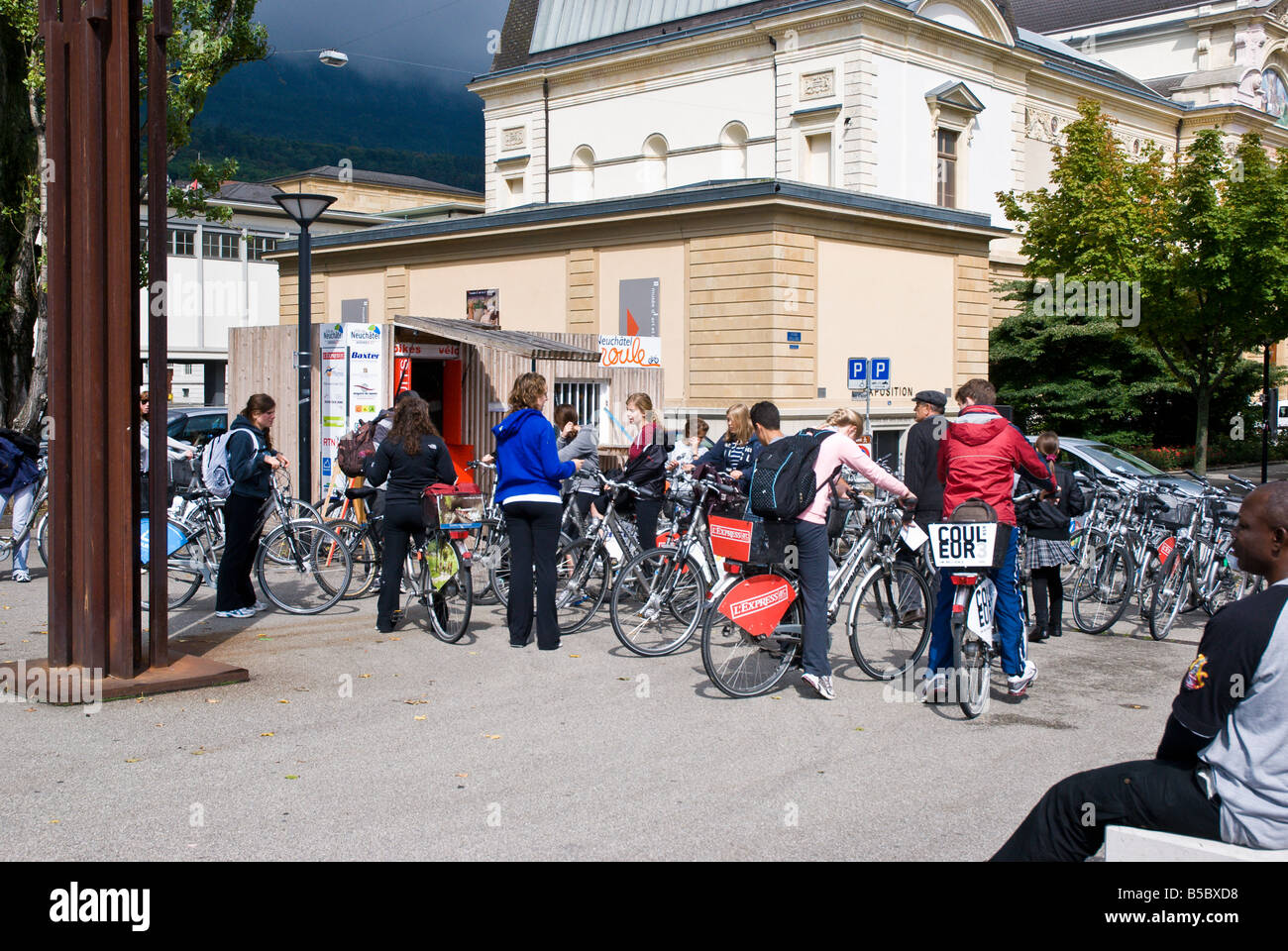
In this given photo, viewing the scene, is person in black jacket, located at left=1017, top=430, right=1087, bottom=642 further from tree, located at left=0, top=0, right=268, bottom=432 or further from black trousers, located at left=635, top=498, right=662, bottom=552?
tree, located at left=0, top=0, right=268, bottom=432

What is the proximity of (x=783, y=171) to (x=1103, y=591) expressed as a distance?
32529mm

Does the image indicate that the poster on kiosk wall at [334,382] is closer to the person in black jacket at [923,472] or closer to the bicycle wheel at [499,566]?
the bicycle wheel at [499,566]

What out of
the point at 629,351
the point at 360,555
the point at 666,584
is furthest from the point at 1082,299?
the point at 666,584

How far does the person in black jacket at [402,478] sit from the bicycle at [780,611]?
8.99ft

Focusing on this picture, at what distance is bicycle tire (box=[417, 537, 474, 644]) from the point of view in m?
10.2

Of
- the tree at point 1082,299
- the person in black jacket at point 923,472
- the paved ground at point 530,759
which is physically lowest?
the paved ground at point 530,759

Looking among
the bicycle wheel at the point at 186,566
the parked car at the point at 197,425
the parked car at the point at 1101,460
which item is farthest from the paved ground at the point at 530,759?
the parked car at the point at 197,425

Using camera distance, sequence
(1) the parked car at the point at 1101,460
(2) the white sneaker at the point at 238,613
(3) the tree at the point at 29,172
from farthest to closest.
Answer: (3) the tree at the point at 29,172 < (1) the parked car at the point at 1101,460 < (2) the white sneaker at the point at 238,613

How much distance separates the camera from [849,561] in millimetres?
9117

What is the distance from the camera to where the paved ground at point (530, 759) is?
219 inches

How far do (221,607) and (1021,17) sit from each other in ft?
229

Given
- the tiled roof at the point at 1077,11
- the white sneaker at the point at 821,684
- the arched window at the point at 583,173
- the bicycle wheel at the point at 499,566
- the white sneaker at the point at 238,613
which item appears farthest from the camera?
the tiled roof at the point at 1077,11

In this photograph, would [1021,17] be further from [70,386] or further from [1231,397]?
[70,386]

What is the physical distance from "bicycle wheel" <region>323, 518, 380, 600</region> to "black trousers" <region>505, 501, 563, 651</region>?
209cm
